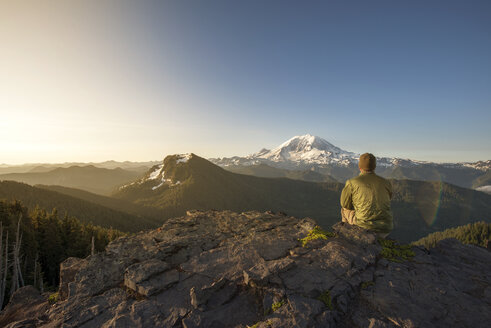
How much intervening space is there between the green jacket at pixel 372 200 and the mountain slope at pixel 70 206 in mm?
148205

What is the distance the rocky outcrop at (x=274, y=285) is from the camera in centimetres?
550

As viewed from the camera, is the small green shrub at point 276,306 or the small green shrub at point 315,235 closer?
the small green shrub at point 276,306

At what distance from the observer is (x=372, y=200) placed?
27.9 feet

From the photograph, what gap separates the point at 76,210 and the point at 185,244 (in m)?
175

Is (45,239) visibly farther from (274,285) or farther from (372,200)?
(372,200)

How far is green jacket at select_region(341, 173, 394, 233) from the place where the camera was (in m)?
8.45

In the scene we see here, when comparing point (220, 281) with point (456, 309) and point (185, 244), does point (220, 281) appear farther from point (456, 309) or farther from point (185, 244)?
point (456, 309)

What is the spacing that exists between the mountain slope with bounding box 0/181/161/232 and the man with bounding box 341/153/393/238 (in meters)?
148

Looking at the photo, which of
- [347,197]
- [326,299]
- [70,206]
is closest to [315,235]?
[347,197]

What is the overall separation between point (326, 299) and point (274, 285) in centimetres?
149

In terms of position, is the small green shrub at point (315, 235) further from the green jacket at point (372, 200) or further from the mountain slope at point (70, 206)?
the mountain slope at point (70, 206)

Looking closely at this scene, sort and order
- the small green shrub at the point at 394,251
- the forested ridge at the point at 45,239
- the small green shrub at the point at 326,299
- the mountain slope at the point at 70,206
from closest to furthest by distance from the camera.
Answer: the small green shrub at the point at 326,299 < the small green shrub at the point at 394,251 < the forested ridge at the point at 45,239 < the mountain slope at the point at 70,206

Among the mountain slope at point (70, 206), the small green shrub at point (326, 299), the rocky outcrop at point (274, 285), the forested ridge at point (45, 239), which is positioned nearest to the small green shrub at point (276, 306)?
the rocky outcrop at point (274, 285)

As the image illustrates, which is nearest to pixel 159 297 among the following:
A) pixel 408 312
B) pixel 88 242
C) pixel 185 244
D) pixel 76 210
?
pixel 185 244
